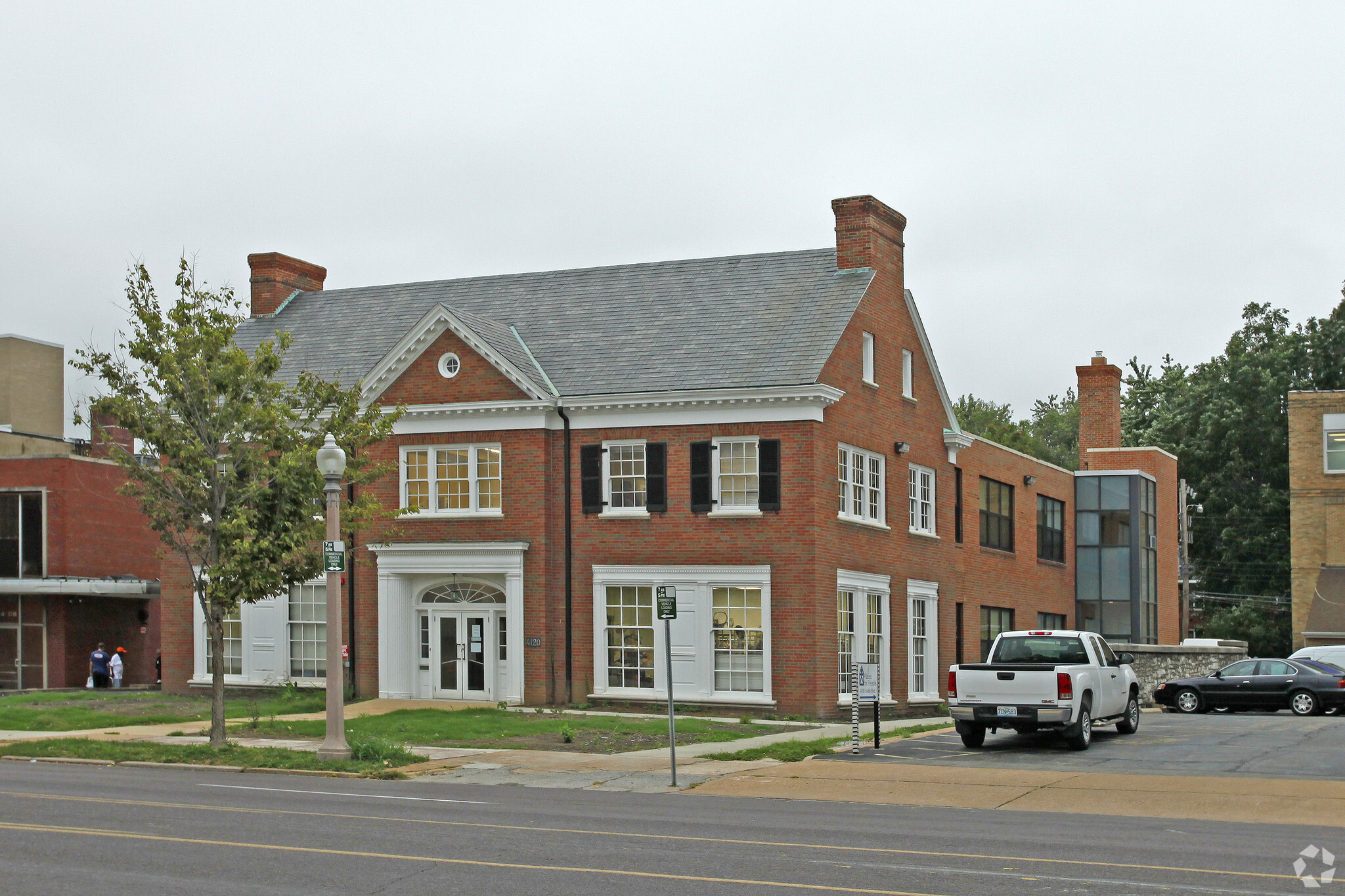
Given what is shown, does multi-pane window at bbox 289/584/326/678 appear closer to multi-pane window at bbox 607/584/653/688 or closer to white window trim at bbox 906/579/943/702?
multi-pane window at bbox 607/584/653/688

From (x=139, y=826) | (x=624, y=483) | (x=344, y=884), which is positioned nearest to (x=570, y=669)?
(x=624, y=483)

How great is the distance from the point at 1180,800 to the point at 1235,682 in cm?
1891

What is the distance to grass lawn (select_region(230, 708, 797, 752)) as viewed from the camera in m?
23.5

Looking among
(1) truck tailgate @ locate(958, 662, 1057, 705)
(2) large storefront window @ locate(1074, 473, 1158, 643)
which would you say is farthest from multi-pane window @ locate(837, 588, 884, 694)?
(2) large storefront window @ locate(1074, 473, 1158, 643)

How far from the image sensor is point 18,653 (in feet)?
136

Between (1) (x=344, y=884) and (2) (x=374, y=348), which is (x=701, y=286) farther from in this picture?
(1) (x=344, y=884)

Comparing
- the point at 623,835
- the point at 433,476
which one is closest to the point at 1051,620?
the point at 433,476

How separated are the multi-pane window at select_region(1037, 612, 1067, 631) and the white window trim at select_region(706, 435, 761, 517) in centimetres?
1759

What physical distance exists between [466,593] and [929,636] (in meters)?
11.1

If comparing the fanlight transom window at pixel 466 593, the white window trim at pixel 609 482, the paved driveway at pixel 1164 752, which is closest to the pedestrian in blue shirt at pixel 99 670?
the fanlight transom window at pixel 466 593

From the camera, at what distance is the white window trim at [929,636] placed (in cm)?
3409

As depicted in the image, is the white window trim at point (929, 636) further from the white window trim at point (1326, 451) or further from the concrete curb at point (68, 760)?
the white window trim at point (1326, 451)

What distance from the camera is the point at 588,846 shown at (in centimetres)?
1255

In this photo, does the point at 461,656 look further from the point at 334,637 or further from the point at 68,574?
the point at 68,574
